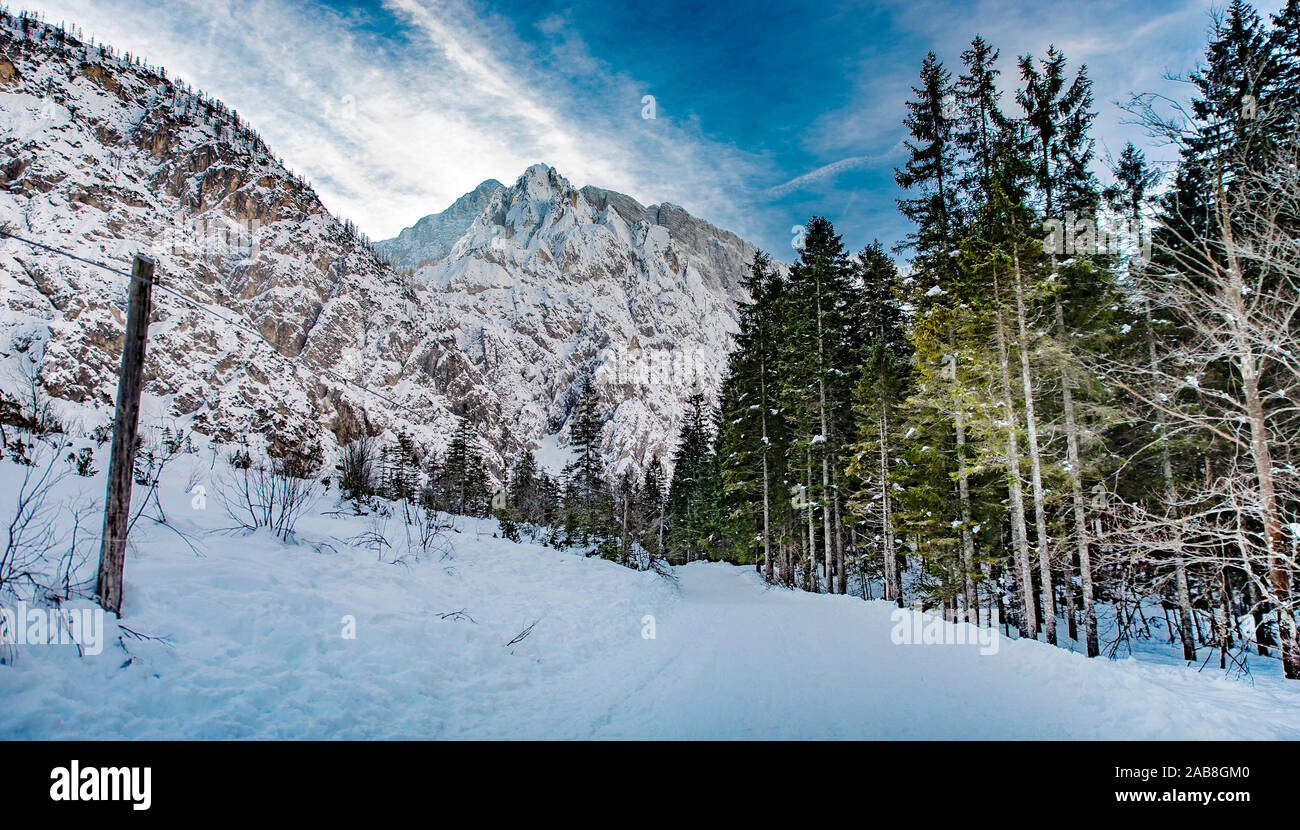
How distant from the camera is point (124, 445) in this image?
15.8 ft

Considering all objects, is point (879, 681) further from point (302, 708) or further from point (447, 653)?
point (302, 708)

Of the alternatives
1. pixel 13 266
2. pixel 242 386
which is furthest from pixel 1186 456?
pixel 13 266

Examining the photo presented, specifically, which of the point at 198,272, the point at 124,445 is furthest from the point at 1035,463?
the point at 198,272

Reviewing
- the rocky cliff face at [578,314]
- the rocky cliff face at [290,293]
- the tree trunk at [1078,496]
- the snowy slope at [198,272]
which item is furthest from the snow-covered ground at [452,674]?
the rocky cliff face at [578,314]

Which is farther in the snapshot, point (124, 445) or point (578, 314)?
point (578, 314)

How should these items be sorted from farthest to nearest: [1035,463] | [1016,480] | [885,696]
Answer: [1016,480] < [1035,463] < [885,696]

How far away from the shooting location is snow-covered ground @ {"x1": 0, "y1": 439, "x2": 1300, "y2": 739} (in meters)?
4.00

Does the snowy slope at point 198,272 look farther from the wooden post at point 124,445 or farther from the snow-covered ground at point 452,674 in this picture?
the wooden post at point 124,445

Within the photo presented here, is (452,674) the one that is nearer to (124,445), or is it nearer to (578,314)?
(124,445)

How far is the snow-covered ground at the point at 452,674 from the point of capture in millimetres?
4000

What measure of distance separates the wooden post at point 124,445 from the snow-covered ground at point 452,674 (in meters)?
0.25

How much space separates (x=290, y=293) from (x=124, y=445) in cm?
12895

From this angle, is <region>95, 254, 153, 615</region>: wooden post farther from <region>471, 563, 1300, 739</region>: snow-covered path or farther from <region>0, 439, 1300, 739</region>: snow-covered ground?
<region>471, 563, 1300, 739</region>: snow-covered path
